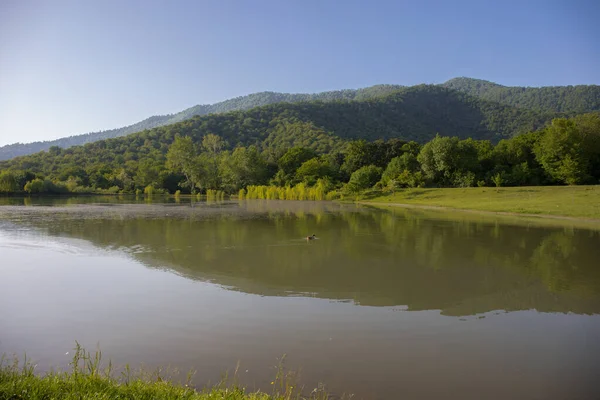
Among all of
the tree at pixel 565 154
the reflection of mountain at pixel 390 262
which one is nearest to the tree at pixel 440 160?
the tree at pixel 565 154

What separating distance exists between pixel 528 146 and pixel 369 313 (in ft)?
222

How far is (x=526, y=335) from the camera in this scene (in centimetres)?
712

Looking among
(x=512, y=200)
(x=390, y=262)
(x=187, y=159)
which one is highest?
(x=187, y=159)

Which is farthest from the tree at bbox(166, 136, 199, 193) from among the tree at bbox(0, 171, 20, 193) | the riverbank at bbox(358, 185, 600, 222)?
the riverbank at bbox(358, 185, 600, 222)

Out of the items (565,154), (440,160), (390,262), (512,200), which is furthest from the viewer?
(440,160)

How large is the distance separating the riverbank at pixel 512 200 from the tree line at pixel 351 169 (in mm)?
4945

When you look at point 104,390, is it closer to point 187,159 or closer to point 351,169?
point 351,169

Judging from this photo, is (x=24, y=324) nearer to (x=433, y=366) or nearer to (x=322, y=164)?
(x=433, y=366)

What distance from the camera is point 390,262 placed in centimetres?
1357

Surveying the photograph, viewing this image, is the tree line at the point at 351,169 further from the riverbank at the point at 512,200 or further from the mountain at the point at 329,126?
the mountain at the point at 329,126

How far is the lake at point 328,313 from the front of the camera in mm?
5566

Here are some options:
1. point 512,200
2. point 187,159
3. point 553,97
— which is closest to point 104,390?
point 512,200

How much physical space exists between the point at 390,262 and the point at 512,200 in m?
36.7

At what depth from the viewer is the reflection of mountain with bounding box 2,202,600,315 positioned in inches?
378
